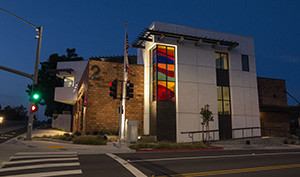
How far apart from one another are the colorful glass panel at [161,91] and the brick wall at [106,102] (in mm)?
2606

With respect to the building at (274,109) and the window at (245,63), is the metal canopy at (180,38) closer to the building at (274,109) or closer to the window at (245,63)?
the window at (245,63)

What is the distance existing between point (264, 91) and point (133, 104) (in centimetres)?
1845

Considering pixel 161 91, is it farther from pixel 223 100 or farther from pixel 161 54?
pixel 223 100

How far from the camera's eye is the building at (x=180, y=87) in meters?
23.4

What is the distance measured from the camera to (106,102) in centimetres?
2395

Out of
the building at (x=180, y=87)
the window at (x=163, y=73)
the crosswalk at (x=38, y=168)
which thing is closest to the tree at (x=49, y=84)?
the building at (x=180, y=87)

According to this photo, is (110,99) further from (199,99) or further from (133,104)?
(199,99)

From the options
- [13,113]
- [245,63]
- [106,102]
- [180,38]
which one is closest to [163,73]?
[180,38]

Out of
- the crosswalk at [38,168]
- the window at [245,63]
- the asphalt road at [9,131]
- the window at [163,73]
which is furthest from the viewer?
the window at [245,63]

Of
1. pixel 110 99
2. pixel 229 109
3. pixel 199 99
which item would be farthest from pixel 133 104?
pixel 229 109

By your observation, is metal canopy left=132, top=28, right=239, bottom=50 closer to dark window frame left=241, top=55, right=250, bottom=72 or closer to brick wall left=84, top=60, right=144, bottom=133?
dark window frame left=241, top=55, right=250, bottom=72

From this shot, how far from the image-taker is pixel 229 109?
26.2 meters

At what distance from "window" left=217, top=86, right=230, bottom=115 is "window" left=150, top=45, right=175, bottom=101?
5873mm

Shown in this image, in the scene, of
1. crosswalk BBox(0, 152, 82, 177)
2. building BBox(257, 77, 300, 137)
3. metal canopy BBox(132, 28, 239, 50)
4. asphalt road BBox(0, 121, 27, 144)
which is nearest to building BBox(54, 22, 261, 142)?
metal canopy BBox(132, 28, 239, 50)
